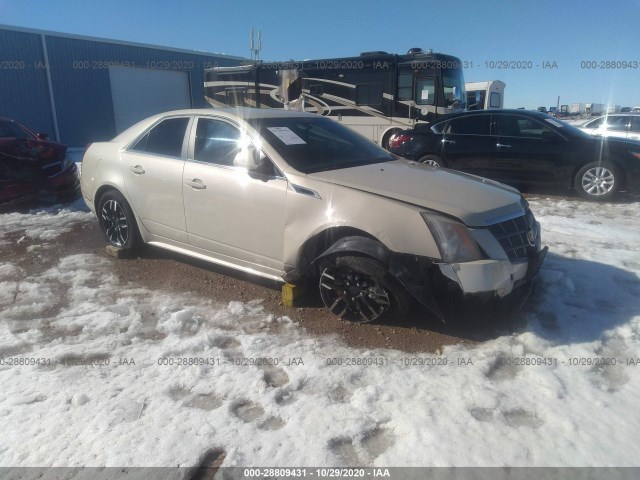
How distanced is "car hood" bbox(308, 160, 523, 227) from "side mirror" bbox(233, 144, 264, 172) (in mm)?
453

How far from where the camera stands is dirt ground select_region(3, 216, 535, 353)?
10.9ft

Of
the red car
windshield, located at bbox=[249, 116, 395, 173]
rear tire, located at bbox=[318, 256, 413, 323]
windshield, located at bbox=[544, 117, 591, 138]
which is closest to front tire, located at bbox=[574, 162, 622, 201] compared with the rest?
windshield, located at bbox=[544, 117, 591, 138]

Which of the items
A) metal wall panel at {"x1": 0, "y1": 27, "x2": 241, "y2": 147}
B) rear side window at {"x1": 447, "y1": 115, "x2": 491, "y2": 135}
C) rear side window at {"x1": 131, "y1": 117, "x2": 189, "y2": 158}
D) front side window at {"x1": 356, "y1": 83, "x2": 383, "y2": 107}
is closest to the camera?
rear side window at {"x1": 131, "y1": 117, "x2": 189, "y2": 158}

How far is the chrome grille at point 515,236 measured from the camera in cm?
313

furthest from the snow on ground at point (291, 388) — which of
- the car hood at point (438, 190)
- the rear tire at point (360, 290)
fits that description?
the car hood at point (438, 190)

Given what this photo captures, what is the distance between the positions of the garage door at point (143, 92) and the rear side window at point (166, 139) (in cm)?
1621

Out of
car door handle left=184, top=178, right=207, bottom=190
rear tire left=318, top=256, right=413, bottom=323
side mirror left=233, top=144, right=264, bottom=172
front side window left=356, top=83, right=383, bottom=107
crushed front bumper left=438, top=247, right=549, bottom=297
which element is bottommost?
rear tire left=318, top=256, right=413, bottom=323

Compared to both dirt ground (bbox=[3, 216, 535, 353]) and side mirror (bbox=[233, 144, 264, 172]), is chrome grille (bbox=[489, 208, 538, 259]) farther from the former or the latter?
side mirror (bbox=[233, 144, 264, 172])

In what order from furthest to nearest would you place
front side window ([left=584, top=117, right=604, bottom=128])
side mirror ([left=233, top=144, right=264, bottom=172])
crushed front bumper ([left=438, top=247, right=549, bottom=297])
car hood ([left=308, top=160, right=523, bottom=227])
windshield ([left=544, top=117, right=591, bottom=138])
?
front side window ([left=584, top=117, right=604, bottom=128]) < windshield ([left=544, top=117, right=591, bottom=138]) < side mirror ([left=233, top=144, right=264, bottom=172]) < car hood ([left=308, top=160, right=523, bottom=227]) < crushed front bumper ([left=438, top=247, right=549, bottom=297])

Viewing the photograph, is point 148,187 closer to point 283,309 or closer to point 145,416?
point 283,309

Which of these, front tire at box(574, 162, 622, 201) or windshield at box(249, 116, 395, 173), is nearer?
windshield at box(249, 116, 395, 173)

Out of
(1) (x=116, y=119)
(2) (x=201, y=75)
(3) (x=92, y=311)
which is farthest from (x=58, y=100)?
(3) (x=92, y=311)

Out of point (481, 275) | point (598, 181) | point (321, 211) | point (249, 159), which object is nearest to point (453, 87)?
point (598, 181)

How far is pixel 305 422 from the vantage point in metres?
2.41
